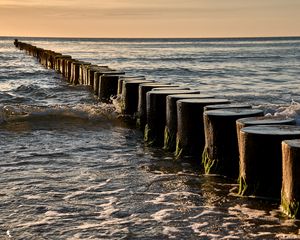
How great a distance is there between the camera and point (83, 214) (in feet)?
17.3

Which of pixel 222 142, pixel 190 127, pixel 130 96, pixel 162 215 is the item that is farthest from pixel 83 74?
pixel 162 215

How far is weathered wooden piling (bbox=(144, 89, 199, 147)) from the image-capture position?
28.3 ft

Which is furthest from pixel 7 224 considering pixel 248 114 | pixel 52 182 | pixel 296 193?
pixel 248 114

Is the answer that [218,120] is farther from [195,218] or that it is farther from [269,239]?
[269,239]

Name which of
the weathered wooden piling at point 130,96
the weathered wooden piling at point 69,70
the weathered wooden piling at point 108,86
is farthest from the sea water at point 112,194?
the weathered wooden piling at point 69,70

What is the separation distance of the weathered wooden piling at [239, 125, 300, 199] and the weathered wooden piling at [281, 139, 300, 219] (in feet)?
1.17

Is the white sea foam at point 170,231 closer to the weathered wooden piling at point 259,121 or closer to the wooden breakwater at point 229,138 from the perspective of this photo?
the wooden breakwater at point 229,138

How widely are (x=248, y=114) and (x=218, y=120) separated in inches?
17.4

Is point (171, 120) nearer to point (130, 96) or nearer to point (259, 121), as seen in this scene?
point (259, 121)

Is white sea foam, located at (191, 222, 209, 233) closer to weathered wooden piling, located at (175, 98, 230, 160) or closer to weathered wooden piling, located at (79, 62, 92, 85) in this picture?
weathered wooden piling, located at (175, 98, 230, 160)

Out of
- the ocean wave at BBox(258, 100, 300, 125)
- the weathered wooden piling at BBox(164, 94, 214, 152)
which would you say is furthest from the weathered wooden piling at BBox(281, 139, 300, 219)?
the ocean wave at BBox(258, 100, 300, 125)

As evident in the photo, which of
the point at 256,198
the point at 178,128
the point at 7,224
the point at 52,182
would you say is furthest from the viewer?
the point at 178,128

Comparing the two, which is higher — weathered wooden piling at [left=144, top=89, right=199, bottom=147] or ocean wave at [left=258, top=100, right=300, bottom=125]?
weathered wooden piling at [left=144, top=89, right=199, bottom=147]

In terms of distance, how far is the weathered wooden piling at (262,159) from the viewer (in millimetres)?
5539
